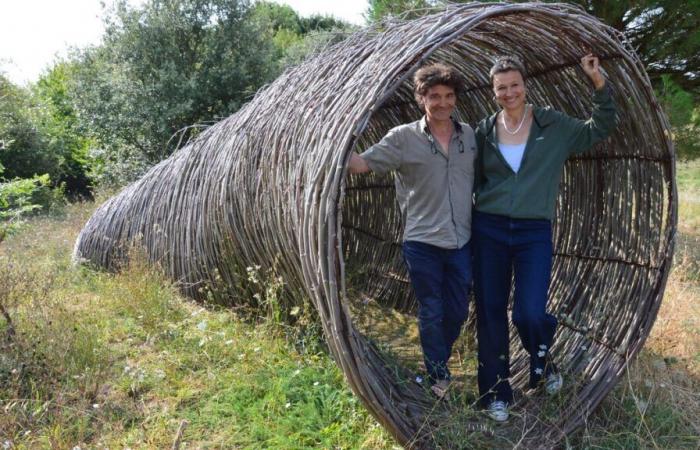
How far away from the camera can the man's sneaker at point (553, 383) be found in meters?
2.83

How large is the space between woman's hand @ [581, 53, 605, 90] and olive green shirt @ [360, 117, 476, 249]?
2.00 feet

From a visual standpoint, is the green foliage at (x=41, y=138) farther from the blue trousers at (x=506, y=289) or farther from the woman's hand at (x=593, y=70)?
the woman's hand at (x=593, y=70)

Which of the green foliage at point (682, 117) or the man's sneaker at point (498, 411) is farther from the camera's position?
the green foliage at point (682, 117)

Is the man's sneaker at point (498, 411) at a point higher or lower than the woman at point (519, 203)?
lower

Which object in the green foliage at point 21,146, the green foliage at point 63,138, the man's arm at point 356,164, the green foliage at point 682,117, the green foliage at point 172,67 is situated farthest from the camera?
the green foliage at point 63,138

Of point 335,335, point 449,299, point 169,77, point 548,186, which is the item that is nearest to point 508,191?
point 548,186

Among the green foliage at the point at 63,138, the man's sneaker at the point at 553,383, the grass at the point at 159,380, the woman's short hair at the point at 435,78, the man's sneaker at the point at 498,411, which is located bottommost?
the man's sneaker at the point at 498,411

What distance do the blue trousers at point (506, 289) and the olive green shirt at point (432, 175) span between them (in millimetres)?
134

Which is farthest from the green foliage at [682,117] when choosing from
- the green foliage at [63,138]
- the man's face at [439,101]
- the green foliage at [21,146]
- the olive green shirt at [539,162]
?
the green foliage at [21,146]

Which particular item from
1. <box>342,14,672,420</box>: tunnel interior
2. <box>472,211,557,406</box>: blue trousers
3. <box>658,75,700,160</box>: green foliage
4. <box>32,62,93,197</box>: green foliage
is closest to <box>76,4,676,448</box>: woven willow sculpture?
<box>342,14,672,420</box>: tunnel interior

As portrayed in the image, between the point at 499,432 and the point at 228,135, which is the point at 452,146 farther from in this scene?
the point at 228,135

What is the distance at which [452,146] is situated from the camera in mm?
2750

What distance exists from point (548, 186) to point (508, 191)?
20cm

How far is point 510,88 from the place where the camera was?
2.63 meters
